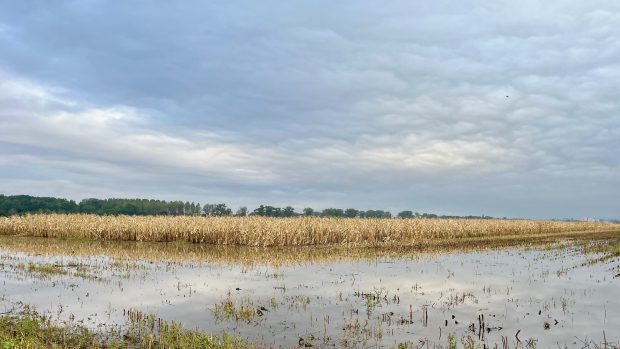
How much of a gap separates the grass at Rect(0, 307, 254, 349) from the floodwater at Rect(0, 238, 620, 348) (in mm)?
737

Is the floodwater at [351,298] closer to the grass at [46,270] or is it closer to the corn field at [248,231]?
the grass at [46,270]

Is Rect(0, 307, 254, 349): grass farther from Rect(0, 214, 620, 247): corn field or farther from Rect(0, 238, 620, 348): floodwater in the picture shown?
Rect(0, 214, 620, 247): corn field

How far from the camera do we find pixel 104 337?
9.72 m

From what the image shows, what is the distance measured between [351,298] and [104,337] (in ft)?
23.5

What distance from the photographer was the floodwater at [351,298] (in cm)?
1000

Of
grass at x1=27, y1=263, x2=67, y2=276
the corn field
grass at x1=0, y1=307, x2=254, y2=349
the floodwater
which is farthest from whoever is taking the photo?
the corn field

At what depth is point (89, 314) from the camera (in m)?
11.8

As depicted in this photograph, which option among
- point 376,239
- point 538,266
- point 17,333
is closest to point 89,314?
point 17,333

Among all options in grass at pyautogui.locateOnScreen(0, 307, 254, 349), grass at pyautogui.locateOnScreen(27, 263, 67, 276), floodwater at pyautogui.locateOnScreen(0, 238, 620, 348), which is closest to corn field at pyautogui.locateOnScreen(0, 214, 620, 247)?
floodwater at pyautogui.locateOnScreen(0, 238, 620, 348)

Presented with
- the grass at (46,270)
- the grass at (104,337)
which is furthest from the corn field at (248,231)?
the grass at (104,337)

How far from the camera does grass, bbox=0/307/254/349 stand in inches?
346

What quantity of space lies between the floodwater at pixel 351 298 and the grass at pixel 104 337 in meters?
0.74

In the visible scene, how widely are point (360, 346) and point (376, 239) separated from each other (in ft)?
106

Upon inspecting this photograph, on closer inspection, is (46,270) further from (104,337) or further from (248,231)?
(248,231)
